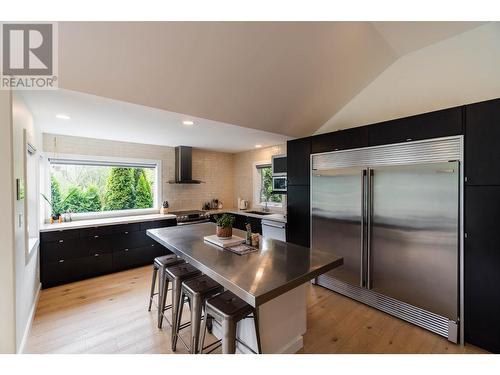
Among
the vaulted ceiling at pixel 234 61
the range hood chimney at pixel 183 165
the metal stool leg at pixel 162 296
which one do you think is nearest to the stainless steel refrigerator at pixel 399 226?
the vaulted ceiling at pixel 234 61

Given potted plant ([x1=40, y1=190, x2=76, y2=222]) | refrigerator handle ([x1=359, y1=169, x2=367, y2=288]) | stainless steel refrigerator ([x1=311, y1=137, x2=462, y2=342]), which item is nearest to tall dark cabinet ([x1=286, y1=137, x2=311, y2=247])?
stainless steel refrigerator ([x1=311, y1=137, x2=462, y2=342])

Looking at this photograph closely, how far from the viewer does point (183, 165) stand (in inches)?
177

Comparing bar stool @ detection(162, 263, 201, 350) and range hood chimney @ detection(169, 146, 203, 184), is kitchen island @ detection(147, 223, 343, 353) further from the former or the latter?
range hood chimney @ detection(169, 146, 203, 184)

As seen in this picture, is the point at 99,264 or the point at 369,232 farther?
the point at 99,264

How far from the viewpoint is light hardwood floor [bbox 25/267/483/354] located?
6.24 feet

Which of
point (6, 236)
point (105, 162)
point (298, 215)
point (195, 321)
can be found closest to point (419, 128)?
point (298, 215)

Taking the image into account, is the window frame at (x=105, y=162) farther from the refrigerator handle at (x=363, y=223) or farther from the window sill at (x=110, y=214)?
the refrigerator handle at (x=363, y=223)

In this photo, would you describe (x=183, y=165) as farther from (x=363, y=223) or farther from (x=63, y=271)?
(x=363, y=223)

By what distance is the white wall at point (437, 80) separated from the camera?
6.93 feet

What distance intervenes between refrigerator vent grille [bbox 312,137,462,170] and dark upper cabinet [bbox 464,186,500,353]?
0.36m

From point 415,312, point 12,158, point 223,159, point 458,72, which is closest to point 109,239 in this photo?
point 12,158

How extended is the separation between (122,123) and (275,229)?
107 inches
